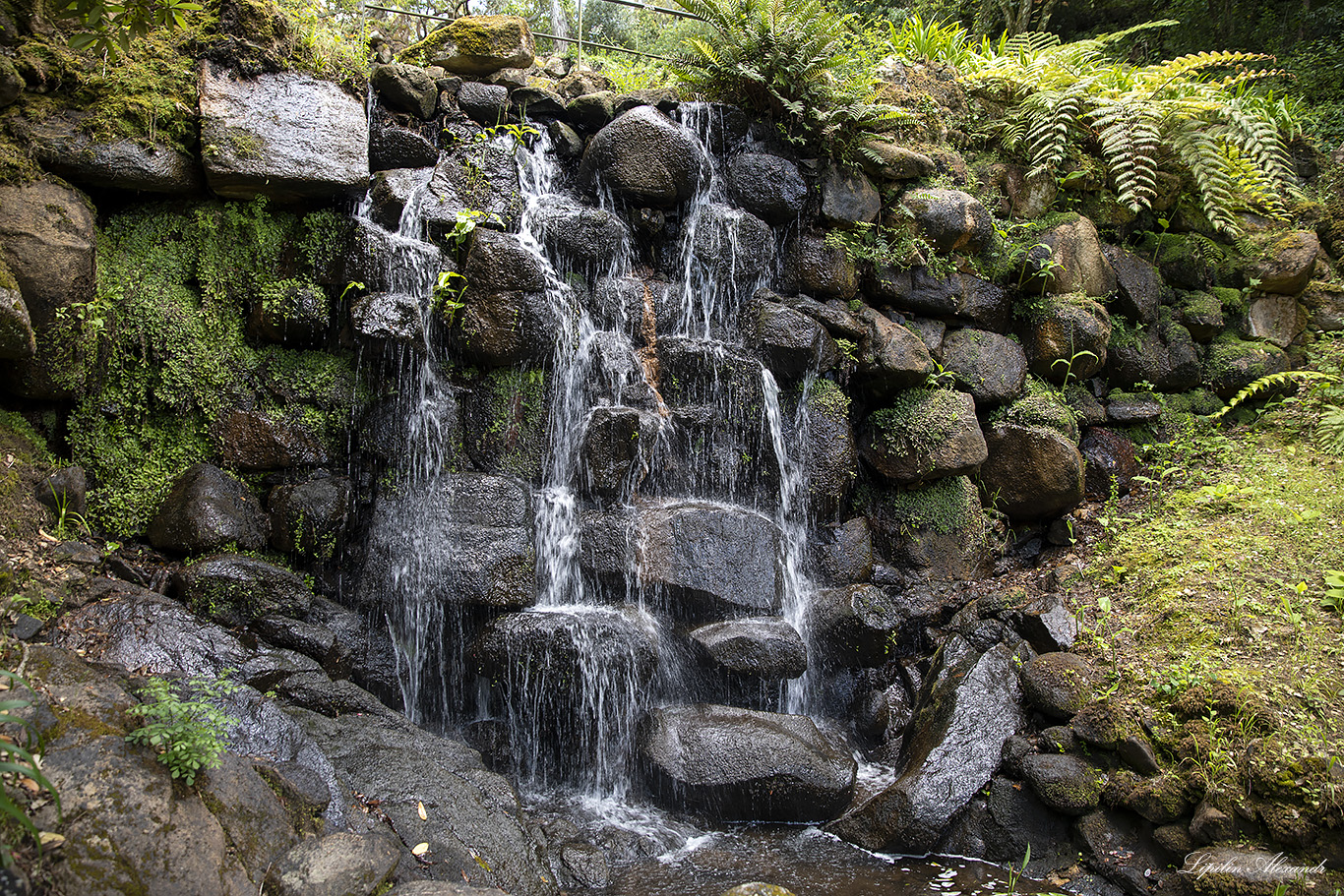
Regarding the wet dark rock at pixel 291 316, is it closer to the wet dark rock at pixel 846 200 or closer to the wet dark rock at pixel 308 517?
the wet dark rock at pixel 308 517

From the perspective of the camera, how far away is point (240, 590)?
4.85 metres

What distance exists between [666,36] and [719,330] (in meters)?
8.63

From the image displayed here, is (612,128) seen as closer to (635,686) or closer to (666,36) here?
(635,686)

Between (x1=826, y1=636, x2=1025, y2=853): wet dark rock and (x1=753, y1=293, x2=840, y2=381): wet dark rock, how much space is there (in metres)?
3.00

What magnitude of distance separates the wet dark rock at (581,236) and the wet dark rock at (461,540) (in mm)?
2392

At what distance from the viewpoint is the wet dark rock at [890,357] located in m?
7.32

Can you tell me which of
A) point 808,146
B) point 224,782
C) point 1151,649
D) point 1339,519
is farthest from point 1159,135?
point 224,782

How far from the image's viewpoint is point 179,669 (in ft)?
13.0

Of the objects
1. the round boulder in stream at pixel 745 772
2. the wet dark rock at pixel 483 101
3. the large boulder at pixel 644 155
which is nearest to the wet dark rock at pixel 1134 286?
the large boulder at pixel 644 155

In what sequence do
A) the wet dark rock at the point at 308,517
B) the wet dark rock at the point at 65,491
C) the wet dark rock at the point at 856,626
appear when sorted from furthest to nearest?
the wet dark rock at the point at 856,626 → the wet dark rock at the point at 308,517 → the wet dark rock at the point at 65,491

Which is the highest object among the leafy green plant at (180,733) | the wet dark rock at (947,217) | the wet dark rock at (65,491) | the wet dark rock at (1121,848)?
the wet dark rock at (947,217)

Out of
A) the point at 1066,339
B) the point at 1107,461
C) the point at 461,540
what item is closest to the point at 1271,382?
the point at 1107,461

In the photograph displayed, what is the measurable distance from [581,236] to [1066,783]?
589 centimetres

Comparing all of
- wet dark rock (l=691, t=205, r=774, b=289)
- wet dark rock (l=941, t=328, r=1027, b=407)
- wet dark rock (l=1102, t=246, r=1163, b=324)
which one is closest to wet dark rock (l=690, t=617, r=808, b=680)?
wet dark rock (l=941, t=328, r=1027, b=407)
